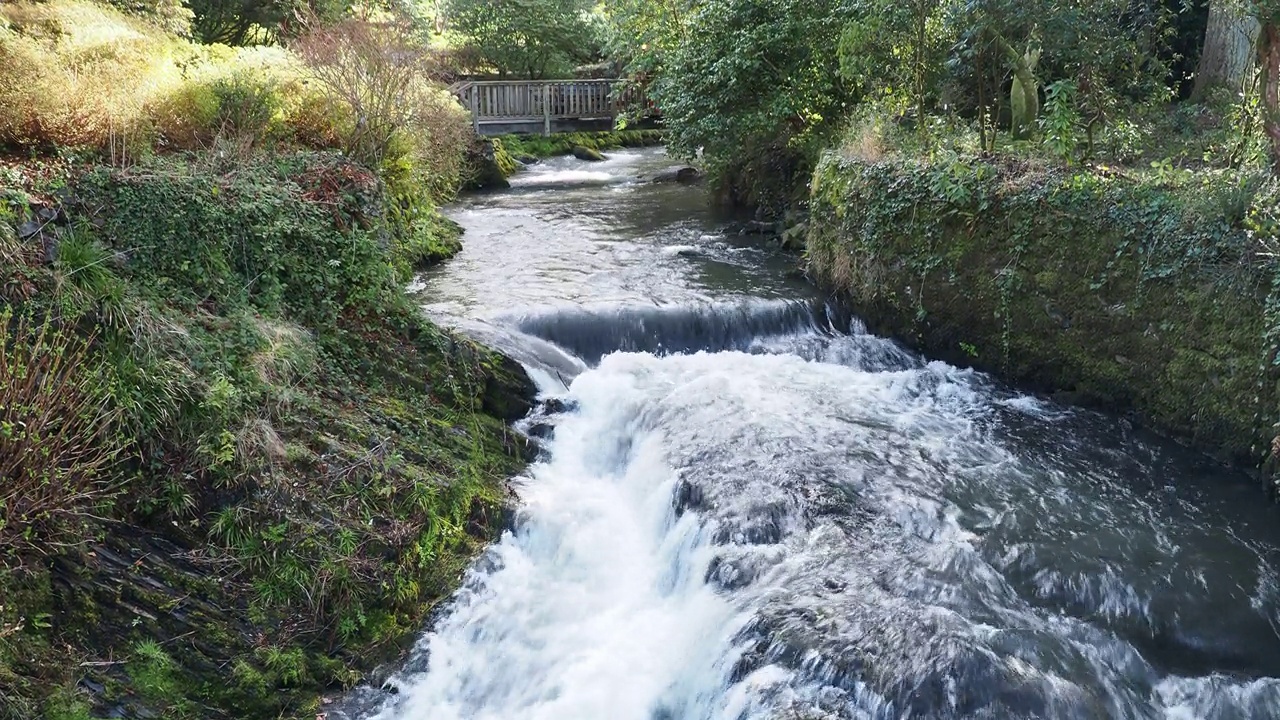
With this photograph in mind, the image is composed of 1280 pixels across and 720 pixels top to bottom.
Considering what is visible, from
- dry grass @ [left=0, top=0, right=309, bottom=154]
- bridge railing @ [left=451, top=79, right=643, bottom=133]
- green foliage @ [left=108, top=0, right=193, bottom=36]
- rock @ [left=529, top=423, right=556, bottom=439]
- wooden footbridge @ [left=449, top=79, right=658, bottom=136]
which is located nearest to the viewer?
dry grass @ [left=0, top=0, right=309, bottom=154]

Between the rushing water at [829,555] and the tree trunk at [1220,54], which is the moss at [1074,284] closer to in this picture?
the rushing water at [829,555]

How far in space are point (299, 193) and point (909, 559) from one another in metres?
6.55

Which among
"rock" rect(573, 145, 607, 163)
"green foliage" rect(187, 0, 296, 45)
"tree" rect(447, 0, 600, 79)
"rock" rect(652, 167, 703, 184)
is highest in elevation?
"tree" rect(447, 0, 600, 79)

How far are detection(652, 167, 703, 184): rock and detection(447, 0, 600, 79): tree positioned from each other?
801 cm

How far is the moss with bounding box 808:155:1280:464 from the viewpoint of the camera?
7.93m

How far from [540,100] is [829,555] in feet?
70.7

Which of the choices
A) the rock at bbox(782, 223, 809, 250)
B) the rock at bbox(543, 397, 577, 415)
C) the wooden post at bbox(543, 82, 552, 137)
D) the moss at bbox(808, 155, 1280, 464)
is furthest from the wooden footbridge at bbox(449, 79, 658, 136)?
the rock at bbox(543, 397, 577, 415)

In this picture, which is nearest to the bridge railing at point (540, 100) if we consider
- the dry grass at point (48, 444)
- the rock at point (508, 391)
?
the rock at point (508, 391)

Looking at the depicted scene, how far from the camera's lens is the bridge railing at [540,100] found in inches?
965

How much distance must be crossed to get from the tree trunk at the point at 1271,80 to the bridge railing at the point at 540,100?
17285 millimetres

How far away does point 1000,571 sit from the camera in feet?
21.3

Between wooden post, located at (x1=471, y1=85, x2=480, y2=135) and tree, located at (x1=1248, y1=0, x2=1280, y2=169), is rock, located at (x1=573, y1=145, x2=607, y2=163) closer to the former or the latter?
wooden post, located at (x1=471, y1=85, x2=480, y2=135)

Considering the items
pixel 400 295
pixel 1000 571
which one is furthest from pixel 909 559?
pixel 400 295

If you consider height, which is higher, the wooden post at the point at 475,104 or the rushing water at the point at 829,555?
the wooden post at the point at 475,104
